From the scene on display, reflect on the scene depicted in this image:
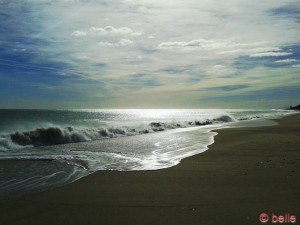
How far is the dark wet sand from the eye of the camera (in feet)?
18.7

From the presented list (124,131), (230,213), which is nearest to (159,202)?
(230,213)

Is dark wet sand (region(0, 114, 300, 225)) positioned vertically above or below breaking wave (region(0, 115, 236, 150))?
below

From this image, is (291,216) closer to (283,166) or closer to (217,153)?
(283,166)

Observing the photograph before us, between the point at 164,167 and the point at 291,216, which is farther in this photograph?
the point at 164,167

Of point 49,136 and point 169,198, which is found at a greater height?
point 49,136

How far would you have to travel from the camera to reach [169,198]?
6.83 m

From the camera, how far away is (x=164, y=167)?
35.2 ft

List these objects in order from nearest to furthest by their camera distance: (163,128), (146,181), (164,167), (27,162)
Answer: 1. (146,181)
2. (164,167)
3. (27,162)
4. (163,128)

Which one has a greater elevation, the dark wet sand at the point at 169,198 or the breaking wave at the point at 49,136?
the breaking wave at the point at 49,136

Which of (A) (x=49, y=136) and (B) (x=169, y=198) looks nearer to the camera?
(B) (x=169, y=198)

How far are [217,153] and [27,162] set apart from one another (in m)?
8.12

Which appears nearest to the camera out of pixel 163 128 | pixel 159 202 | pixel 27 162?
pixel 159 202

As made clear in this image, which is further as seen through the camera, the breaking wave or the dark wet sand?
the breaking wave

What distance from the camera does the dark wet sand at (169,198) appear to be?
5.70 m
